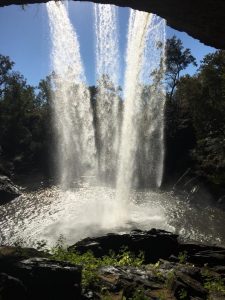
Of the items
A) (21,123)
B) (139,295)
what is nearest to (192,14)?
(139,295)

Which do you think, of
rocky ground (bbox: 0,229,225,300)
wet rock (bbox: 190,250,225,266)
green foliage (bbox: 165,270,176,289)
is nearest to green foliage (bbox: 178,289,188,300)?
rocky ground (bbox: 0,229,225,300)

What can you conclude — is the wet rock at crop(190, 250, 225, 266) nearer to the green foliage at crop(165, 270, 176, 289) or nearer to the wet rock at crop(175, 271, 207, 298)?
the wet rock at crop(175, 271, 207, 298)

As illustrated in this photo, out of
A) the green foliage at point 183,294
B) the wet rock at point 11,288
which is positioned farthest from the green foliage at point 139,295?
the wet rock at point 11,288

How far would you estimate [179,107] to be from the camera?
56000 mm

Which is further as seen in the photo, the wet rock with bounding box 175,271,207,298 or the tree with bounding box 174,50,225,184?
the tree with bounding box 174,50,225,184

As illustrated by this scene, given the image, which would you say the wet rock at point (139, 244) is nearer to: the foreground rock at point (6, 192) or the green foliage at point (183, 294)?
the green foliage at point (183, 294)

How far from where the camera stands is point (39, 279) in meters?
8.43

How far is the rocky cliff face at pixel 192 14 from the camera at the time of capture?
8023 millimetres

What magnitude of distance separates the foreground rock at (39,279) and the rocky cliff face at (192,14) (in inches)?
245

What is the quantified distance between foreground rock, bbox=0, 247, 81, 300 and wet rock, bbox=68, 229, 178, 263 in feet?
24.1

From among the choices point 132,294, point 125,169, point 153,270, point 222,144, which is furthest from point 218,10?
point 125,169

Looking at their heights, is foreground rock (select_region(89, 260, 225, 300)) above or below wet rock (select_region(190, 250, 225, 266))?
above

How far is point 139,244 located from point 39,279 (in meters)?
8.78

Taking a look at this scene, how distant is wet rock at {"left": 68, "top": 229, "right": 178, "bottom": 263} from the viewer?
16256 mm
